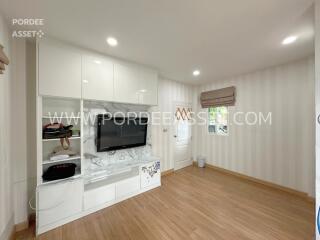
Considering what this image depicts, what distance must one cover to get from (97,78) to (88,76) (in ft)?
0.46

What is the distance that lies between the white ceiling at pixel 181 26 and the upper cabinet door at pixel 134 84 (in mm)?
254

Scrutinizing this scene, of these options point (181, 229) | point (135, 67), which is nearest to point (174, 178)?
point (181, 229)

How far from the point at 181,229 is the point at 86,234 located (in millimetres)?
1256

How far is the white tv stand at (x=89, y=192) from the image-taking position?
1.87m

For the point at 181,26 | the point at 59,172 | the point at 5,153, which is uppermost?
the point at 181,26

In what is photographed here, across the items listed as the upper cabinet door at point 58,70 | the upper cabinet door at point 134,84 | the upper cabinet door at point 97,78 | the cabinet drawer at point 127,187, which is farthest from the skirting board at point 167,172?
the upper cabinet door at point 58,70

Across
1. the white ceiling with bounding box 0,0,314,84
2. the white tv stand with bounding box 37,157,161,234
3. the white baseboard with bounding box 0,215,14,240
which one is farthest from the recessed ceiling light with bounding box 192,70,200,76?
the white baseboard with bounding box 0,215,14,240

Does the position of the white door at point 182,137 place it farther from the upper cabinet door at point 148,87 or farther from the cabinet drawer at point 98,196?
the cabinet drawer at point 98,196

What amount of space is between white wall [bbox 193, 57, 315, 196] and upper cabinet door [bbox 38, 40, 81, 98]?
364 cm

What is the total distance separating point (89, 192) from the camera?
2.22 meters

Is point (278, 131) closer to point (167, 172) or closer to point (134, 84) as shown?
point (167, 172)

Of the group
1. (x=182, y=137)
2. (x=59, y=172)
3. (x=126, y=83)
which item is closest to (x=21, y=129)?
(x=59, y=172)

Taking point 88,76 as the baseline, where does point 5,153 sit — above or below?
below

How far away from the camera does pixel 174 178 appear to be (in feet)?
A: 11.9
